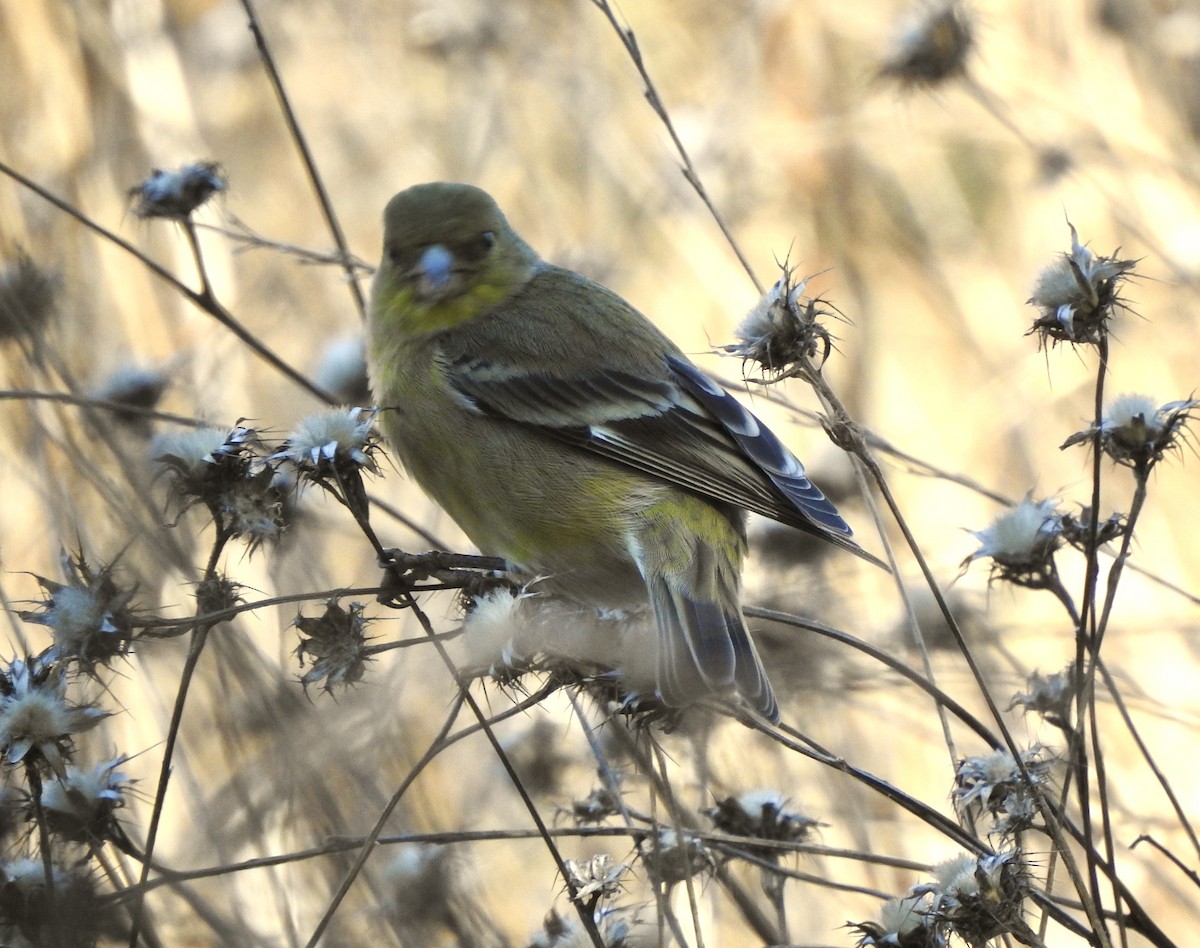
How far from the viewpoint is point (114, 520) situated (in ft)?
9.80

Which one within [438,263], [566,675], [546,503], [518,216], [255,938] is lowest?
[255,938]

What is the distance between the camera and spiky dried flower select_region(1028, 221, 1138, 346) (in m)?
2.37

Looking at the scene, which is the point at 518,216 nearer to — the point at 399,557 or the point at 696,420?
the point at 696,420

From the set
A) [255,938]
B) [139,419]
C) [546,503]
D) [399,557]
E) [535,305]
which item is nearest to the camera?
[255,938]

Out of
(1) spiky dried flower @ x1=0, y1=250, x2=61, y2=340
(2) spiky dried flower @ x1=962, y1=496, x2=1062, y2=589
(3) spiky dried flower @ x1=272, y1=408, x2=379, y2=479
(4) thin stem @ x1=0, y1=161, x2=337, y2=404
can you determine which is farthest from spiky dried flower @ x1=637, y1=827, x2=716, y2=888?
(1) spiky dried flower @ x1=0, y1=250, x2=61, y2=340

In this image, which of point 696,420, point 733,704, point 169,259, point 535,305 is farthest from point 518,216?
point 733,704

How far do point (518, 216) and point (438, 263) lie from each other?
2.62m

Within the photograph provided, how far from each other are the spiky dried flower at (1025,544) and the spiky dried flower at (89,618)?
1493mm

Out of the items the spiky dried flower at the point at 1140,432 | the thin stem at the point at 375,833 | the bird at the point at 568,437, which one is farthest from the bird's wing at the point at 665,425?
the thin stem at the point at 375,833

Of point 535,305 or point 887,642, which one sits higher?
point 535,305

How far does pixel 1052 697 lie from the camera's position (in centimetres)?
227

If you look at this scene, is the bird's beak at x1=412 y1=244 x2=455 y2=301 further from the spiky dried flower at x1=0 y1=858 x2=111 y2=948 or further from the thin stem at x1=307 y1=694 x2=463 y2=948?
the spiky dried flower at x1=0 y1=858 x2=111 y2=948

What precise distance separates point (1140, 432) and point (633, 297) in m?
4.21

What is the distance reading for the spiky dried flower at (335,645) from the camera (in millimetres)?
2290
